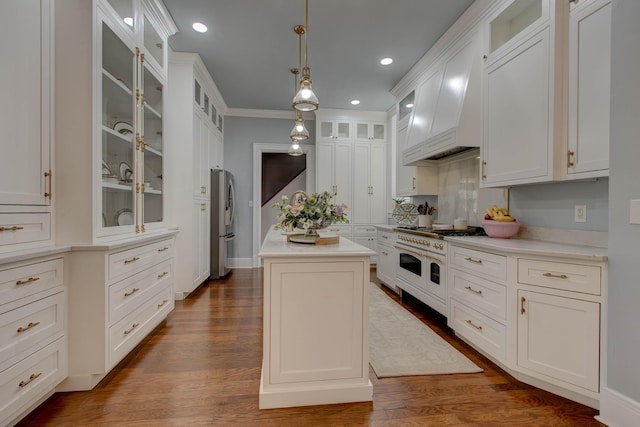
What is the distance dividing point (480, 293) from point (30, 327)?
2815 millimetres

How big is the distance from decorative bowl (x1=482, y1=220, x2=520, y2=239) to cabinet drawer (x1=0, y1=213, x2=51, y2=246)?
3.17 meters

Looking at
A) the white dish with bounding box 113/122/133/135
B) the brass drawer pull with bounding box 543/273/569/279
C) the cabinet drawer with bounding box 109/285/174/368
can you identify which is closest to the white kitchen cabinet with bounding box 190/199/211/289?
the cabinet drawer with bounding box 109/285/174/368

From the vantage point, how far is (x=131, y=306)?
6.98ft

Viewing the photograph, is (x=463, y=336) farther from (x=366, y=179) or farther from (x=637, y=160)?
(x=366, y=179)

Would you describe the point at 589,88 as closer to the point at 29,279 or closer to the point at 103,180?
the point at 103,180

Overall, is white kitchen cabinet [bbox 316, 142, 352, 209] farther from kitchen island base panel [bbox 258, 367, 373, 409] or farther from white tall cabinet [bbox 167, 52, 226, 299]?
kitchen island base panel [bbox 258, 367, 373, 409]

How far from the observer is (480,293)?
87.6 inches

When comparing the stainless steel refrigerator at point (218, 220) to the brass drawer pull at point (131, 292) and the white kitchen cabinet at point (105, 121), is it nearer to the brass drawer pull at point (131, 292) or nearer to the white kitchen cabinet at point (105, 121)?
the white kitchen cabinet at point (105, 121)

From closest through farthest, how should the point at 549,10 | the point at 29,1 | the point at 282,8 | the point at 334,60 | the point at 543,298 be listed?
1. the point at 29,1
2. the point at 543,298
3. the point at 549,10
4. the point at 282,8
5. the point at 334,60

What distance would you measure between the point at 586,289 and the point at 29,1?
3446mm

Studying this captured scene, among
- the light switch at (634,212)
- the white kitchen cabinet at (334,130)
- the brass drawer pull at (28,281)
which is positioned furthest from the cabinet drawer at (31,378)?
the white kitchen cabinet at (334,130)

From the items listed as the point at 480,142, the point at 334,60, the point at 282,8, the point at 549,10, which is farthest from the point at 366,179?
the point at 549,10

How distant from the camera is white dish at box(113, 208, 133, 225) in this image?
2.10m

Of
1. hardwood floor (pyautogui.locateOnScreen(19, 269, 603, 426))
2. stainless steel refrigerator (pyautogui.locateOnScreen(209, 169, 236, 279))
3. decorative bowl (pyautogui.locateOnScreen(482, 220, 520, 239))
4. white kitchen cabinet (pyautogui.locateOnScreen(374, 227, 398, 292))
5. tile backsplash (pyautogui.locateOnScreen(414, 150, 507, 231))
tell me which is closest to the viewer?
hardwood floor (pyautogui.locateOnScreen(19, 269, 603, 426))
